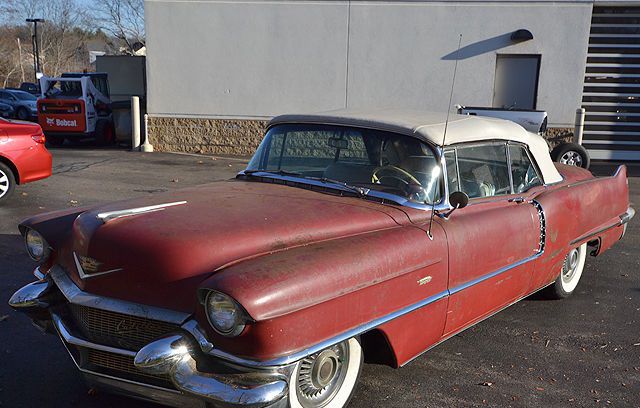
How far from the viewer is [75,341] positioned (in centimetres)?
282

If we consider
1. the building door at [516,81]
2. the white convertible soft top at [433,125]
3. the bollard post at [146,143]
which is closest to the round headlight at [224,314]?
the white convertible soft top at [433,125]

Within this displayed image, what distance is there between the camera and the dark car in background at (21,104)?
79.9 ft

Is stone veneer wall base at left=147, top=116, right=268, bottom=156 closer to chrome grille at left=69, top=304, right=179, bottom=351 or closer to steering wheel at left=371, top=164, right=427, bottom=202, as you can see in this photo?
steering wheel at left=371, top=164, right=427, bottom=202

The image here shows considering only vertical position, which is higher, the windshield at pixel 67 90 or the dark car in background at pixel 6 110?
the windshield at pixel 67 90

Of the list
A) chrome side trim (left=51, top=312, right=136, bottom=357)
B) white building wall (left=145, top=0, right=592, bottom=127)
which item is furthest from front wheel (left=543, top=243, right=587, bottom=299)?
white building wall (left=145, top=0, right=592, bottom=127)

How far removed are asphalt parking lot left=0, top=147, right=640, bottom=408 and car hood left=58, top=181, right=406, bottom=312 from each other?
83 centimetres

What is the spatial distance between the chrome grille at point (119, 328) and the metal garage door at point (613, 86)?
560 inches

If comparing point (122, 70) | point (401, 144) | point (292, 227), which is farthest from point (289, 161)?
point (122, 70)

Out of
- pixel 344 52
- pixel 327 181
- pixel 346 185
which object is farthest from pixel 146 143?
pixel 346 185

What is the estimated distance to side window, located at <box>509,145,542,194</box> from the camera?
4.33m

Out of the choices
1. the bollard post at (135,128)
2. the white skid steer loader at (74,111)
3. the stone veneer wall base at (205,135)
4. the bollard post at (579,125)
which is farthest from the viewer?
the white skid steer loader at (74,111)

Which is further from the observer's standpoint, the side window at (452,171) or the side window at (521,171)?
the side window at (521,171)

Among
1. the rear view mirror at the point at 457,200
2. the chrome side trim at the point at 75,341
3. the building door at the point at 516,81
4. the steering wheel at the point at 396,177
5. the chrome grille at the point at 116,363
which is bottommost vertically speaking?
the chrome grille at the point at 116,363

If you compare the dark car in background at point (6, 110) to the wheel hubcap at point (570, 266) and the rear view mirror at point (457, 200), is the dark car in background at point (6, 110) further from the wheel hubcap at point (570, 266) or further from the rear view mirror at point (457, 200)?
the rear view mirror at point (457, 200)
